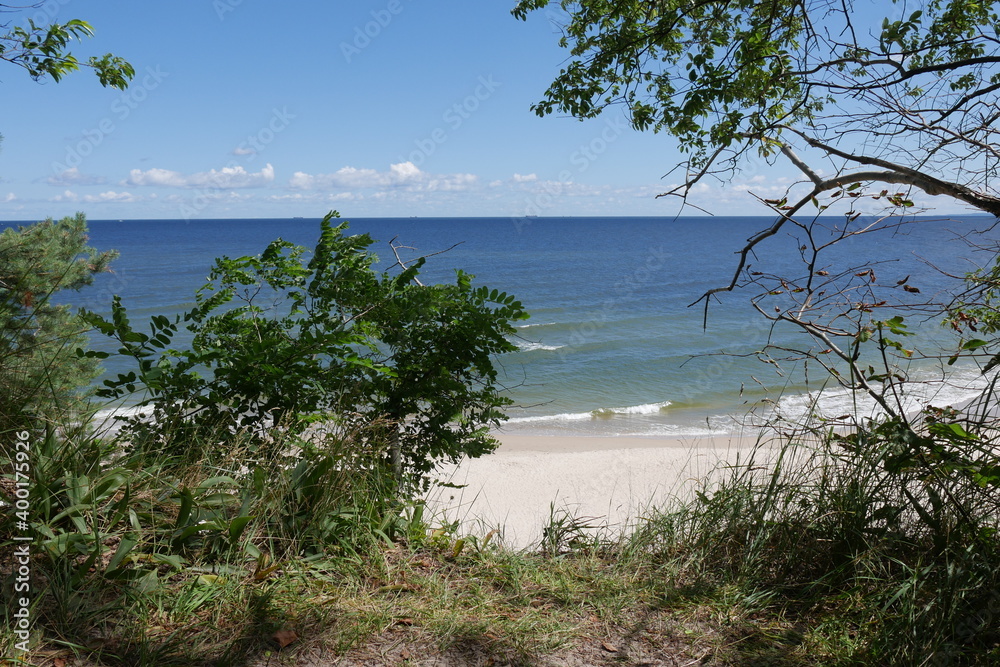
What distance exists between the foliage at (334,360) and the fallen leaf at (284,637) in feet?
3.41

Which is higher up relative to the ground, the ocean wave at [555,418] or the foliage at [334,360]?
the foliage at [334,360]

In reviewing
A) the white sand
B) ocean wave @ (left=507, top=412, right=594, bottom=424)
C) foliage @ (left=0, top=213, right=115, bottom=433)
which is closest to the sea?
ocean wave @ (left=507, top=412, right=594, bottom=424)

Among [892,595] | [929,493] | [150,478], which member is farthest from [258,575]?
[929,493]

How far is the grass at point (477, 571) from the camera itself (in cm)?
256

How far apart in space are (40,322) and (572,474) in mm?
8046

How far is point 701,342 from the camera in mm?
23438

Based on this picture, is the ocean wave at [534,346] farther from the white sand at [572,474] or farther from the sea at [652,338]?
the white sand at [572,474]

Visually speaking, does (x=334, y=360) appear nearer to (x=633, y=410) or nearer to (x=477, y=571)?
(x=477, y=571)

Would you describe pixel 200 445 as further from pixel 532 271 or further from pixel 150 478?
pixel 532 271

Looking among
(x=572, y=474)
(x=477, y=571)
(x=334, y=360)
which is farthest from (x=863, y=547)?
(x=572, y=474)

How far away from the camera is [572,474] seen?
451 inches

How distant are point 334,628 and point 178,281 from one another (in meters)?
41.6

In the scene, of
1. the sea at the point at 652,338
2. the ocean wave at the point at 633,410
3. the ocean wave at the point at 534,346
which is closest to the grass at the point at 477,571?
the sea at the point at 652,338

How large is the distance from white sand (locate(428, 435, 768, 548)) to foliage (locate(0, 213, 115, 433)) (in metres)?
4.66
